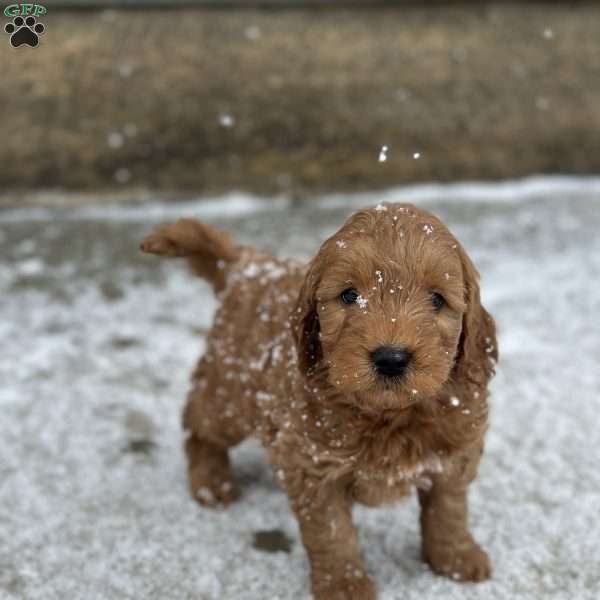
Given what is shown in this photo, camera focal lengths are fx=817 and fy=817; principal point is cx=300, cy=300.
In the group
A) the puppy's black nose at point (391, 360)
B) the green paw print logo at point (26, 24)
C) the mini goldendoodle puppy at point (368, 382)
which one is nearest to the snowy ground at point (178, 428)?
the mini goldendoodle puppy at point (368, 382)

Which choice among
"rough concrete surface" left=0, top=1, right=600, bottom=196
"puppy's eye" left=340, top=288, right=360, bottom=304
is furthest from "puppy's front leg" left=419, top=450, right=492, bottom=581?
"rough concrete surface" left=0, top=1, right=600, bottom=196

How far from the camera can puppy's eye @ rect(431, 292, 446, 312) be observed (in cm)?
225

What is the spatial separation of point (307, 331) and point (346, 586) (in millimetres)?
807

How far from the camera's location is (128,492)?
3201 mm

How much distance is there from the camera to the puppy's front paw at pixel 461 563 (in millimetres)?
2652

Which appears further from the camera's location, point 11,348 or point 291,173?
point 291,173

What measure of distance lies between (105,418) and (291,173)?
3.03 meters

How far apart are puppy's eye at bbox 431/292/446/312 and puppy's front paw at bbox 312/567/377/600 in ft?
2.95

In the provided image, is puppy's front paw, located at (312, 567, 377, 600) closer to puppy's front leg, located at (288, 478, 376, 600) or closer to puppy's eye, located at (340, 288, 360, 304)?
puppy's front leg, located at (288, 478, 376, 600)

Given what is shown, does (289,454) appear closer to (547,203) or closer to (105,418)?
(105,418)

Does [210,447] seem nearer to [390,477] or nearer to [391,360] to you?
[390,477]

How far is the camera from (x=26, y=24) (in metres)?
5.61

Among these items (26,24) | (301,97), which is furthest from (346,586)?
(26,24)

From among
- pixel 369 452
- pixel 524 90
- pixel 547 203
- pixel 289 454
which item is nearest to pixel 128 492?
pixel 289 454
